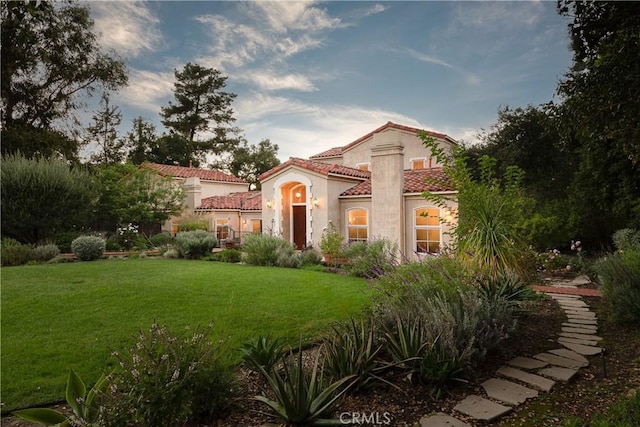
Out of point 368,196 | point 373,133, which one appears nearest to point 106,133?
point 373,133

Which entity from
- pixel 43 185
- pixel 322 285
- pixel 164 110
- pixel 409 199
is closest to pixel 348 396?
pixel 322 285

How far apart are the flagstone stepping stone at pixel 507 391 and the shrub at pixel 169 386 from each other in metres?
2.57

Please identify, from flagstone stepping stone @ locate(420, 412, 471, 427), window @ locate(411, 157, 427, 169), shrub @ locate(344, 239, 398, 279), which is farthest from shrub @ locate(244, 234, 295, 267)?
flagstone stepping stone @ locate(420, 412, 471, 427)

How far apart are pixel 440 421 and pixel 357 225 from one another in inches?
549

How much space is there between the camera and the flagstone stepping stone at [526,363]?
13.5 feet

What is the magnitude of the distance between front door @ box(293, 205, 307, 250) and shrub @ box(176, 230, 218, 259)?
15.1 feet

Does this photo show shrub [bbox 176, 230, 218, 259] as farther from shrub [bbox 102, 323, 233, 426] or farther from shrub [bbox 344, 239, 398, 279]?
shrub [bbox 102, 323, 233, 426]

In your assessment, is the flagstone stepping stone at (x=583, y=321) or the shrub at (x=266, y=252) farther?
the shrub at (x=266, y=252)

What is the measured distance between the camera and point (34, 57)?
2084cm

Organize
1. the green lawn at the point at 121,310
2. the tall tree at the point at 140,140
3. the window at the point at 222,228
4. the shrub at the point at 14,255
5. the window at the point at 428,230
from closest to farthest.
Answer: the green lawn at the point at 121,310, the shrub at the point at 14,255, the window at the point at 428,230, the window at the point at 222,228, the tall tree at the point at 140,140

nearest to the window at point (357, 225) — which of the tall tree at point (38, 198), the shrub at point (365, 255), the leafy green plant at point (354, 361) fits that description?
the shrub at point (365, 255)

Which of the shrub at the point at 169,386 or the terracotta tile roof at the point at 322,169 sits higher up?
the terracotta tile roof at the point at 322,169

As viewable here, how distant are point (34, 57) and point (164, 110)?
1726 centimetres

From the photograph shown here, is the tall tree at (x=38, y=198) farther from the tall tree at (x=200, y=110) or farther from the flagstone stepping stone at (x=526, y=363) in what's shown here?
the flagstone stepping stone at (x=526, y=363)
